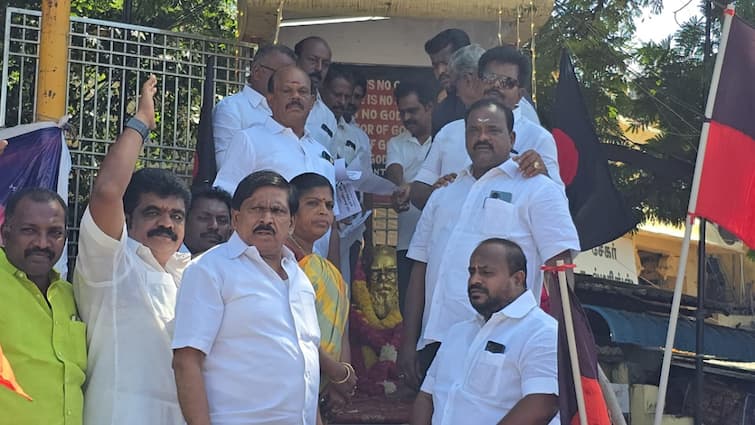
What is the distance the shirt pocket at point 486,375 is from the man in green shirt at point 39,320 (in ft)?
5.20

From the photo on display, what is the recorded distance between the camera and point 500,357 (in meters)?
4.61

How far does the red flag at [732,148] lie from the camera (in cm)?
483

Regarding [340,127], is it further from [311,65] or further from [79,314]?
A: [79,314]

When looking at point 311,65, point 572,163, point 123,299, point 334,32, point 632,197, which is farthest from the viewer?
point 632,197

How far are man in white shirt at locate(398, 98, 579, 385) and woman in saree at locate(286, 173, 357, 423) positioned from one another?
0.49 meters

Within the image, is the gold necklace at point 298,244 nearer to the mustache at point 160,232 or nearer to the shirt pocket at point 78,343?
the mustache at point 160,232

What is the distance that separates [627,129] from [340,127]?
12.2 ft

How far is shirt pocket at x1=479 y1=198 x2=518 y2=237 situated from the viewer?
5.42 m

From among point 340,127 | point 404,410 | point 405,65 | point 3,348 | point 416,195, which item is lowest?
point 404,410

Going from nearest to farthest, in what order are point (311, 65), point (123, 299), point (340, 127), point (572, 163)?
point (123, 299)
point (572, 163)
point (311, 65)
point (340, 127)

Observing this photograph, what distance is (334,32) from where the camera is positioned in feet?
29.8

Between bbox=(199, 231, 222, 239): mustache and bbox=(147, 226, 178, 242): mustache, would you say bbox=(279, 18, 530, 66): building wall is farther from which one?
bbox=(147, 226, 178, 242): mustache

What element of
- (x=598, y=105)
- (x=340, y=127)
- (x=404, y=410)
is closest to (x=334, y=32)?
(x=340, y=127)

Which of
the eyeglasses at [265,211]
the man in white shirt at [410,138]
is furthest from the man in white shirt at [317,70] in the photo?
the eyeglasses at [265,211]
